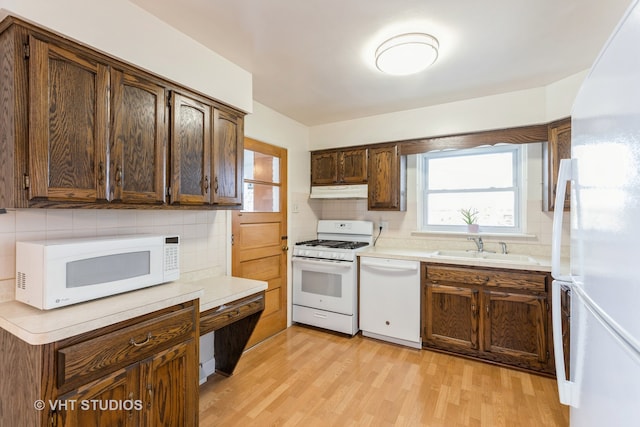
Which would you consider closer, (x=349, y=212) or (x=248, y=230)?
(x=248, y=230)

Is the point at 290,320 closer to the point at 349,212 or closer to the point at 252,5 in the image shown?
the point at 349,212

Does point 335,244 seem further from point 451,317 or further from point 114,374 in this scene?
point 114,374

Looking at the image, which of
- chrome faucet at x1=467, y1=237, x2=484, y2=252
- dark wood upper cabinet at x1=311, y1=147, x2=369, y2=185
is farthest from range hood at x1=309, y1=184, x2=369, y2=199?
chrome faucet at x1=467, y1=237, x2=484, y2=252

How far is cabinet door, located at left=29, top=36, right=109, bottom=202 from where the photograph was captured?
129 cm

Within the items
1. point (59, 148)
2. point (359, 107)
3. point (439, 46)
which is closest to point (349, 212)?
point (359, 107)

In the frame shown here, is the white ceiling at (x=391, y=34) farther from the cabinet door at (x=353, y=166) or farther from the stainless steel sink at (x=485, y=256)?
the stainless steel sink at (x=485, y=256)

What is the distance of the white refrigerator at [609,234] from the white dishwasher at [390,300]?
5.65ft

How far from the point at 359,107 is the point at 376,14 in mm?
1476

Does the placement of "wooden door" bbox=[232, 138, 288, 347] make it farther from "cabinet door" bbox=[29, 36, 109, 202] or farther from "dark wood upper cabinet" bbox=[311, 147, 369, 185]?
"cabinet door" bbox=[29, 36, 109, 202]

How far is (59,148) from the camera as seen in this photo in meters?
1.36

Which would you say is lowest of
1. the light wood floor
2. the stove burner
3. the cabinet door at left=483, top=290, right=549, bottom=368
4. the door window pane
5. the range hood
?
the light wood floor

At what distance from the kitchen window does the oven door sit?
110 centimetres

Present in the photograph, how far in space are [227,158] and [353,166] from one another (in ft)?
5.48

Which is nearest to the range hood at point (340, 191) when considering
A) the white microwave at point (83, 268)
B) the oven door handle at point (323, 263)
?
the oven door handle at point (323, 263)
